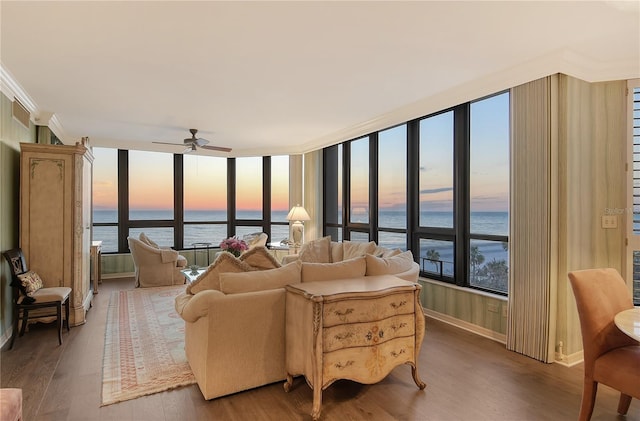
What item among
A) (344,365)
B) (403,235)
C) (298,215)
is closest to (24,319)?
(344,365)

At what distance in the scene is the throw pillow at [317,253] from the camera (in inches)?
213

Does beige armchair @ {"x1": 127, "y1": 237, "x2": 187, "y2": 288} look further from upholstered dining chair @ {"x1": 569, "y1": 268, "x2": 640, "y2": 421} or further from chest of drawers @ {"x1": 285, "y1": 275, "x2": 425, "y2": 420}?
upholstered dining chair @ {"x1": 569, "y1": 268, "x2": 640, "y2": 421}

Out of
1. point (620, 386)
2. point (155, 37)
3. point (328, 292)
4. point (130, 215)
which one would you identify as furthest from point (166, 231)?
point (620, 386)

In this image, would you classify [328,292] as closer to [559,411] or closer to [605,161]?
[559,411]

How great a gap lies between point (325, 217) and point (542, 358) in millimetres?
4689

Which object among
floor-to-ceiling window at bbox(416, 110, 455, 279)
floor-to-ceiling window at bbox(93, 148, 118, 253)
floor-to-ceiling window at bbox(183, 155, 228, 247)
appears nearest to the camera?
A: floor-to-ceiling window at bbox(416, 110, 455, 279)

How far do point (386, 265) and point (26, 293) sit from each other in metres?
3.62

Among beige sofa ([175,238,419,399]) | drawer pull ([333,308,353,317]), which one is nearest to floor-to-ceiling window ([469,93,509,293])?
beige sofa ([175,238,419,399])

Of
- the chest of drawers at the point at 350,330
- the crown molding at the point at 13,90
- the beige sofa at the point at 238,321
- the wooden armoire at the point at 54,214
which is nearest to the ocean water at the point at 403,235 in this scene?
the chest of drawers at the point at 350,330

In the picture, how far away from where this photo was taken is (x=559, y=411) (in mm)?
2453

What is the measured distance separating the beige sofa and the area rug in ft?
0.97

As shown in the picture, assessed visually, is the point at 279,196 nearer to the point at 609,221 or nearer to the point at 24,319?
the point at 24,319

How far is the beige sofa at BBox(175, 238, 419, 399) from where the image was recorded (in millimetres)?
2574

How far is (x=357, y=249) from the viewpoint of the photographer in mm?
5012
